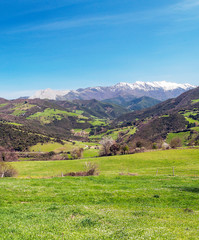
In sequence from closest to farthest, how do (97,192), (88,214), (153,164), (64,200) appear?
1. (88,214)
2. (64,200)
3. (97,192)
4. (153,164)

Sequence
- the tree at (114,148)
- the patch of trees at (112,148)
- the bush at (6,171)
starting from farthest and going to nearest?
the tree at (114,148) < the patch of trees at (112,148) < the bush at (6,171)

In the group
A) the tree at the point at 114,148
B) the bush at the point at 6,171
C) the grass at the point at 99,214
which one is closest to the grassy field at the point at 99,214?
the grass at the point at 99,214

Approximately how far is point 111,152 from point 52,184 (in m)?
92.9

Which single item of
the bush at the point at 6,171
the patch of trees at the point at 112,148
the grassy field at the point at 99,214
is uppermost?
the grassy field at the point at 99,214

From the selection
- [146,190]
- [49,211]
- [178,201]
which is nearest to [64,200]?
[49,211]

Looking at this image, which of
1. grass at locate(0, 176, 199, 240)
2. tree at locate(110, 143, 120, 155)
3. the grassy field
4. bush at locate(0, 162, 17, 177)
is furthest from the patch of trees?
grass at locate(0, 176, 199, 240)

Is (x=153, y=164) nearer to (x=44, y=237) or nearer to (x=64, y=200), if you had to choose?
(x=64, y=200)

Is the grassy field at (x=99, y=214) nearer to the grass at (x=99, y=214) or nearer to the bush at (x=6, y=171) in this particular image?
the grass at (x=99, y=214)

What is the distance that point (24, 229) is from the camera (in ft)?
39.3

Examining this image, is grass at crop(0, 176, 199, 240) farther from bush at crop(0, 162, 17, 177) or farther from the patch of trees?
the patch of trees

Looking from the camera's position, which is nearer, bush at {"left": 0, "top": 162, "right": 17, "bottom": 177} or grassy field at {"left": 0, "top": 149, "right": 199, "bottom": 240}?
grassy field at {"left": 0, "top": 149, "right": 199, "bottom": 240}

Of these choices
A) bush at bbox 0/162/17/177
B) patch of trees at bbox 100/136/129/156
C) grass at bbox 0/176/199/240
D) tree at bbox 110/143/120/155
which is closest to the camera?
grass at bbox 0/176/199/240

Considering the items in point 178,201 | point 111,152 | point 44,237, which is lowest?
point 111,152

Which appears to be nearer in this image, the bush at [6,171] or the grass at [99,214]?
the grass at [99,214]
